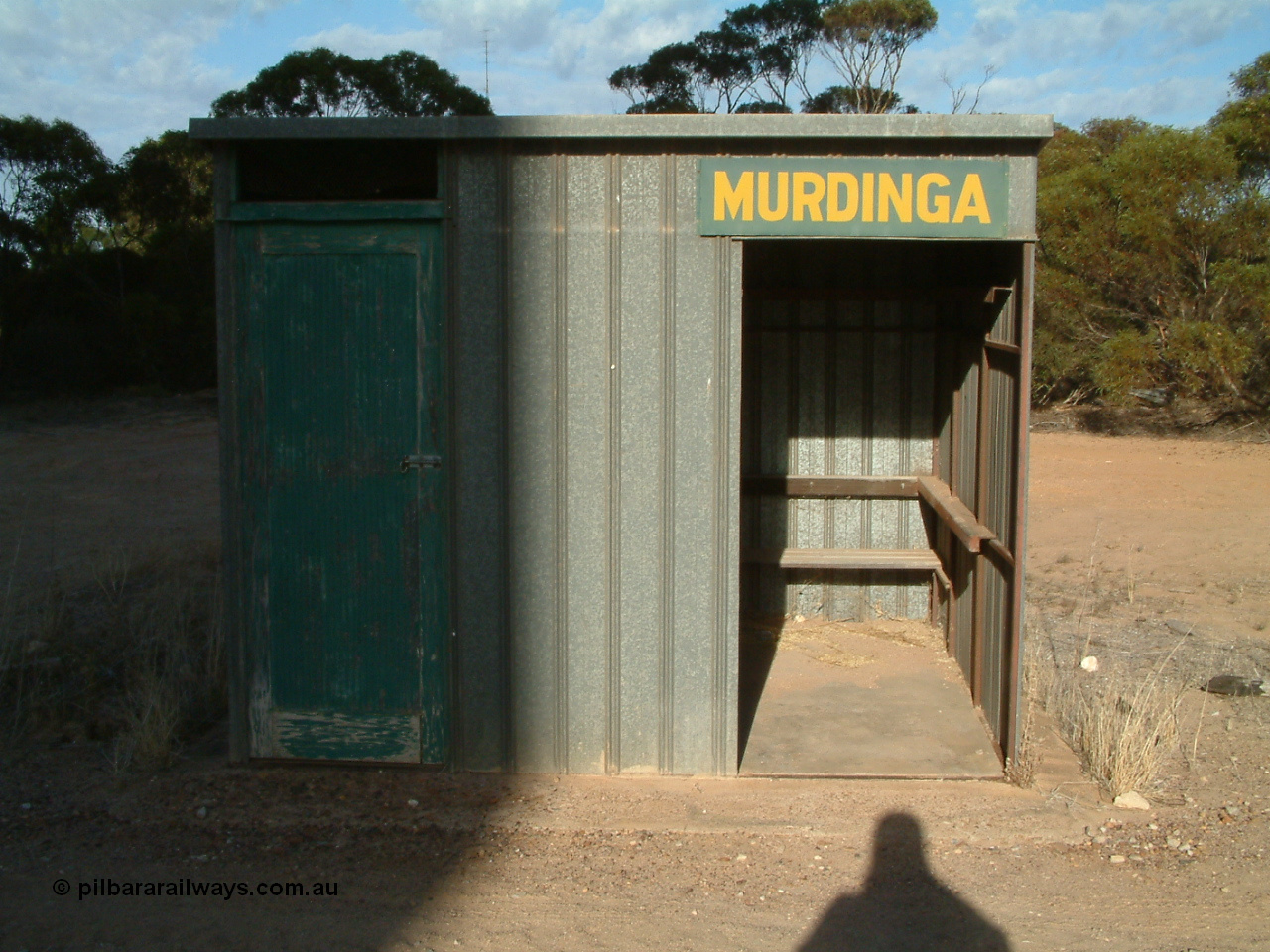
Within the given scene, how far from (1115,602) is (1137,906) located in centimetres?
486

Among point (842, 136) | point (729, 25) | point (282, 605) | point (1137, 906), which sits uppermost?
point (729, 25)

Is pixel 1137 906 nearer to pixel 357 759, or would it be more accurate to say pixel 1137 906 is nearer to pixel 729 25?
pixel 357 759

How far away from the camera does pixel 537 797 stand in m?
5.02

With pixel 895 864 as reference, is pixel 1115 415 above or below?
above

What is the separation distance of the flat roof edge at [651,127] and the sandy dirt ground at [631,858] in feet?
9.01

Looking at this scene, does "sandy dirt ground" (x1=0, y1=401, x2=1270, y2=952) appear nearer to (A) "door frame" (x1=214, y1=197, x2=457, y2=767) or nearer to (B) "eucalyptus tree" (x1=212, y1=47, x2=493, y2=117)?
(A) "door frame" (x1=214, y1=197, x2=457, y2=767)

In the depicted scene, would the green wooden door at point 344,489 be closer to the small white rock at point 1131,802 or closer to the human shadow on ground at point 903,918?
the human shadow on ground at point 903,918

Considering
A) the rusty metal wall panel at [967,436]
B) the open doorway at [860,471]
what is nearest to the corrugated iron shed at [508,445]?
the rusty metal wall panel at [967,436]

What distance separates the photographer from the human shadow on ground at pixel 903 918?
395 cm

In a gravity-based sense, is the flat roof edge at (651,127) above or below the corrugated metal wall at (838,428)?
above

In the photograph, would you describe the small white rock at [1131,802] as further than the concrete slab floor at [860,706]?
No

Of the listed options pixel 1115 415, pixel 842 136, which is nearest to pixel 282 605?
pixel 842 136

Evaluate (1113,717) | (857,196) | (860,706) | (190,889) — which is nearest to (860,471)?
(860,706)

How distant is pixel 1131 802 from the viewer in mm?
4961
